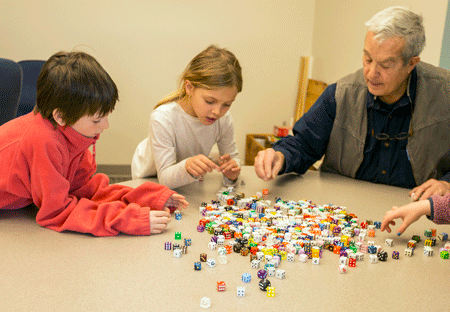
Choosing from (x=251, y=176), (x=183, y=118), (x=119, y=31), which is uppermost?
(x=119, y=31)

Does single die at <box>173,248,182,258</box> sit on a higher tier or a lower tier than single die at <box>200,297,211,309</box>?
lower

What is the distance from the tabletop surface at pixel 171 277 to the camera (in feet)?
3.06

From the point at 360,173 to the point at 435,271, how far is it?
86 cm

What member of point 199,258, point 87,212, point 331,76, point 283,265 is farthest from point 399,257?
point 331,76

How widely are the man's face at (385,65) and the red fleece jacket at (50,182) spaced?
1078 millimetres

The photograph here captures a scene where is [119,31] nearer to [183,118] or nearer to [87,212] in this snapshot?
[183,118]

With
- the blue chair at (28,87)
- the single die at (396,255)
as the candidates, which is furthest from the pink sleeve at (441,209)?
the blue chair at (28,87)

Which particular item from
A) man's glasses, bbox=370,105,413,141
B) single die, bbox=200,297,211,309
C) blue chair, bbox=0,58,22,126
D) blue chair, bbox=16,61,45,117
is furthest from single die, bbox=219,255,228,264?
blue chair, bbox=16,61,45,117

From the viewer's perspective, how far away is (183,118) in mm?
1951

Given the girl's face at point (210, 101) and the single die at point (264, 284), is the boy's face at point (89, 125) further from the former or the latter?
the single die at point (264, 284)

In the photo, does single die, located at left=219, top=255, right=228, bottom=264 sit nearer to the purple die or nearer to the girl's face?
the purple die

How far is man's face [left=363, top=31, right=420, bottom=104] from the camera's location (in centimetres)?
167

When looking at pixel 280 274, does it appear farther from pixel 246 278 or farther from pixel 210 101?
pixel 210 101

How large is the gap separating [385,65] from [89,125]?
1174mm
